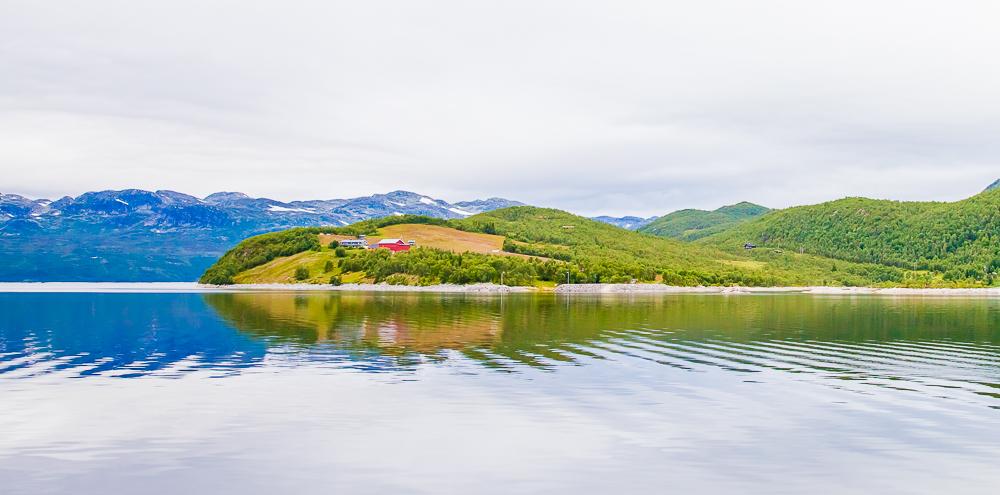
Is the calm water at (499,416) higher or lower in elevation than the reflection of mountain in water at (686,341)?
lower

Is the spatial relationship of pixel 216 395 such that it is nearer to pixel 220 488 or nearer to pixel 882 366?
pixel 220 488

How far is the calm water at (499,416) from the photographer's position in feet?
76.8

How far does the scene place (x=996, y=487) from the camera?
879 inches

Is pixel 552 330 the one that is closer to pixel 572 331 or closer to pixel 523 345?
pixel 572 331

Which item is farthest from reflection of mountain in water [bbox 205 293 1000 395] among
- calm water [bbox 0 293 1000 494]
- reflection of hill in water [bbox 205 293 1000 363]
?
calm water [bbox 0 293 1000 494]

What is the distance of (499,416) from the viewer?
32438 millimetres

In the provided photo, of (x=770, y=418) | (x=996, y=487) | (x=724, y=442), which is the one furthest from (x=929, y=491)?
(x=770, y=418)

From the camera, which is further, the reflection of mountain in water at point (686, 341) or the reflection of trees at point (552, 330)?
the reflection of trees at point (552, 330)

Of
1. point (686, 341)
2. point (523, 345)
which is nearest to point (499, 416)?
point (523, 345)

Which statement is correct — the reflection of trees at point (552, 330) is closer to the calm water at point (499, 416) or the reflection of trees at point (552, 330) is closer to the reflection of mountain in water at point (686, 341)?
the reflection of mountain in water at point (686, 341)

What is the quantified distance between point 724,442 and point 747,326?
197 feet

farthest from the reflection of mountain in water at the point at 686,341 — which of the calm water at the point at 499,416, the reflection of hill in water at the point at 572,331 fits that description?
the calm water at the point at 499,416

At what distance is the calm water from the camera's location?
2342 centimetres

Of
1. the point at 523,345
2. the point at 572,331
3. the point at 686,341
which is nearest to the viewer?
the point at 523,345
